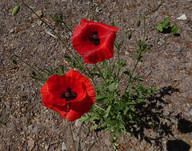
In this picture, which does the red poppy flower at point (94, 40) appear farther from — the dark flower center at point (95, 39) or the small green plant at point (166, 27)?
the small green plant at point (166, 27)

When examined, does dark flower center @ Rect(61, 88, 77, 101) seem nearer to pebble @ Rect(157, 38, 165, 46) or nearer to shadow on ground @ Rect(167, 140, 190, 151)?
shadow on ground @ Rect(167, 140, 190, 151)

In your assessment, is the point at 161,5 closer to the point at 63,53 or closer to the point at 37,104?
the point at 63,53

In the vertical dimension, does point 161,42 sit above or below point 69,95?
below

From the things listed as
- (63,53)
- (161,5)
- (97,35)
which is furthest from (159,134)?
(161,5)

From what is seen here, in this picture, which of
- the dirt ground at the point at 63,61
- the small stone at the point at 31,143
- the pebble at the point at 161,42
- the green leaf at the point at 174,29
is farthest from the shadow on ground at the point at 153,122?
the small stone at the point at 31,143

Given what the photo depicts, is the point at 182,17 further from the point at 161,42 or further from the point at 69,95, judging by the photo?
the point at 69,95

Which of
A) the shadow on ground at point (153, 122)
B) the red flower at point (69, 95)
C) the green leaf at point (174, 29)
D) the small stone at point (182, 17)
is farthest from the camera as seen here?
the small stone at point (182, 17)

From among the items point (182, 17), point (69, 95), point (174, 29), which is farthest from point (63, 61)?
point (182, 17)
